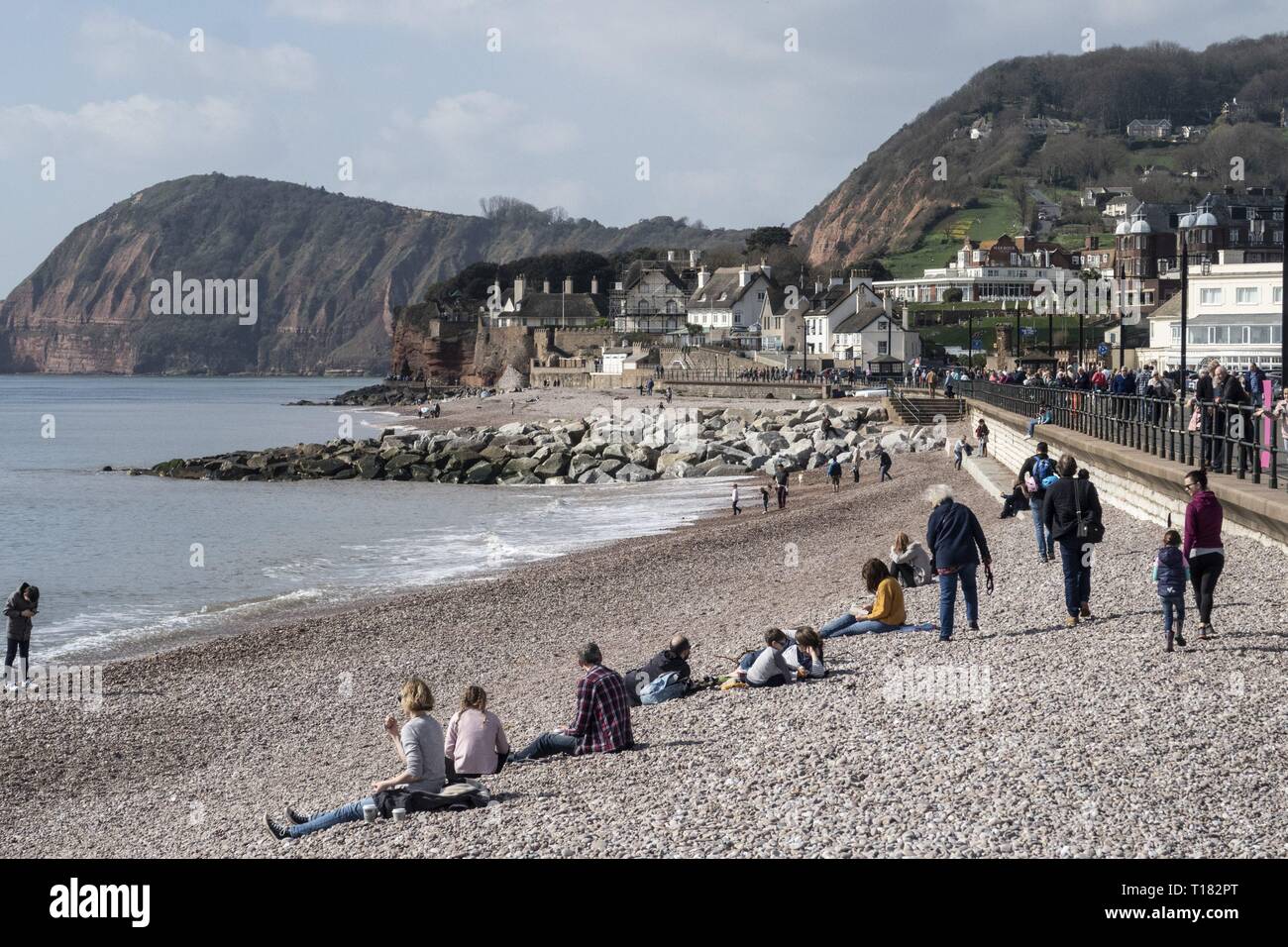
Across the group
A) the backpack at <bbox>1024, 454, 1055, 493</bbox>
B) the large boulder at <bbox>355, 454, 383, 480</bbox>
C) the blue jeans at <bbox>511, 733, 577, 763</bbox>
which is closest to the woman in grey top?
the blue jeans at <bbox>511, 733, 577, 763</bbox>

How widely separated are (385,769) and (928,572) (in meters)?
7.88

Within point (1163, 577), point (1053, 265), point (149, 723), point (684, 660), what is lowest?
point (149, 723)

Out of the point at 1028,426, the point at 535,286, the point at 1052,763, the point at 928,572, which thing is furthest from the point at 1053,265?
the point at 1052,763

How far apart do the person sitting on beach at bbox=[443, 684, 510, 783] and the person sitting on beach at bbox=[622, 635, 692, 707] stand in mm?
2557

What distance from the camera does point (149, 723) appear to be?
15.5 m

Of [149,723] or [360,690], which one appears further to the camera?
[360,690]

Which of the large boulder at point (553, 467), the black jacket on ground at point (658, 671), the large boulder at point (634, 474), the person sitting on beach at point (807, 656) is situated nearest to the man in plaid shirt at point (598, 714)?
the black jacket on ground at point (658, 671)

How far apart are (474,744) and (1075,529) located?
6.00 m

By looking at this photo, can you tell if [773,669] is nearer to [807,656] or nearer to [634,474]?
A: [807,656]

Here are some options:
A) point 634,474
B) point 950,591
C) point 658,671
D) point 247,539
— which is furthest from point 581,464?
point 950,591

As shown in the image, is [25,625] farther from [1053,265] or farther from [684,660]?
[1053,265]

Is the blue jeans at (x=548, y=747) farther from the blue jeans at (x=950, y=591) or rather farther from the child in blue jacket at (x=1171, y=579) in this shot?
the child in blue jacket at (x=1171, y=579)

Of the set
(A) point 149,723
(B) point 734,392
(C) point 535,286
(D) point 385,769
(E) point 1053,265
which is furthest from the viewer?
(C) point 535,286

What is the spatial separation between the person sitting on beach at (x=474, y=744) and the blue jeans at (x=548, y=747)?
0.50 m
